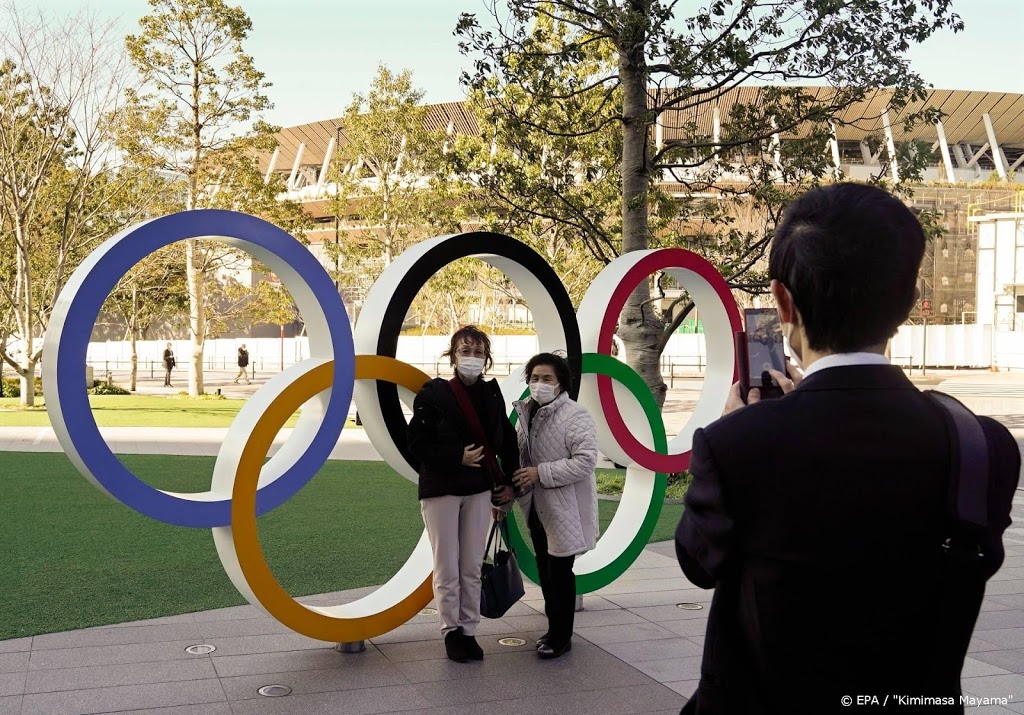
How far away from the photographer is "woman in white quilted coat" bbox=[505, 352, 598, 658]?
6.02 meters

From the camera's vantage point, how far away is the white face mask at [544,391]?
6215 millimetres

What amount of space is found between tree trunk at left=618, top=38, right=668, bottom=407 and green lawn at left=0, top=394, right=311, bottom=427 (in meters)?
10.5

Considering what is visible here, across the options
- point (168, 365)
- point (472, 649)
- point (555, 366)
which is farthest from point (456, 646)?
point (168, 365)

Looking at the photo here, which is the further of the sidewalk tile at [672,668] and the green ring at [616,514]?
the green ring at [616,514]

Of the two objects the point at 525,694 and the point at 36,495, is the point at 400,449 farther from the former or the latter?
the point at 36,495

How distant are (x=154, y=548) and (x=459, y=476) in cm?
422

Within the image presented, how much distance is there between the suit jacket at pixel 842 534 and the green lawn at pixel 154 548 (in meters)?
5.54

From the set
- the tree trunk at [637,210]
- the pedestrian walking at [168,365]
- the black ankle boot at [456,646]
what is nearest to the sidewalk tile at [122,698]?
the black ankle boot at [456,646]

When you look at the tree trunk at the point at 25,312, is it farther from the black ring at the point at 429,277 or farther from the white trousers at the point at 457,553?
the white trousers at the point at 457,553

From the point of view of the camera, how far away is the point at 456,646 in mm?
5828

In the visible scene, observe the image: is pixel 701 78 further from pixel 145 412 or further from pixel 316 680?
pixel 145 412

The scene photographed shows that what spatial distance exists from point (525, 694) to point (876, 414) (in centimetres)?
387

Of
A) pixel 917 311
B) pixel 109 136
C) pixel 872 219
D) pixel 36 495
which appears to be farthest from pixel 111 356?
pixel 872 219

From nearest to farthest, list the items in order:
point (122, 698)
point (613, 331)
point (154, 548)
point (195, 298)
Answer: point (122, 698) → point (613, 331) → point (154, 548) → point (195, 298)
